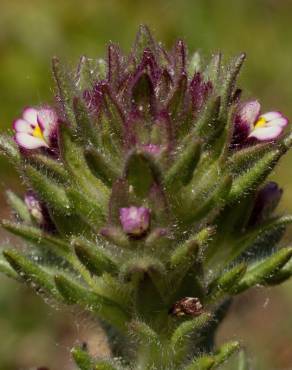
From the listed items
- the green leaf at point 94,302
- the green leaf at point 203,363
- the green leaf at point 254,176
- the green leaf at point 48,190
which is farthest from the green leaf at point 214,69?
the green leaf at point 203,363

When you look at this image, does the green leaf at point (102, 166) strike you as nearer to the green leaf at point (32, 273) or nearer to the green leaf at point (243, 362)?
the green leaf at point (32, 273)

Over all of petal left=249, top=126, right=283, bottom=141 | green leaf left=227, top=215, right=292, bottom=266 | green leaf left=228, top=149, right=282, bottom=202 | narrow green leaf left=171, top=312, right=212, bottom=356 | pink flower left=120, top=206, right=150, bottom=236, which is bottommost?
narrow green leaf left=171, top=312, right=212, bottom=356

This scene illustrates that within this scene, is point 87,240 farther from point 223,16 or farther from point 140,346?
point 223,16

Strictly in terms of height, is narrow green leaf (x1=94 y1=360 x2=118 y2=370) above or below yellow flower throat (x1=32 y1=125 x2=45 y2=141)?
below

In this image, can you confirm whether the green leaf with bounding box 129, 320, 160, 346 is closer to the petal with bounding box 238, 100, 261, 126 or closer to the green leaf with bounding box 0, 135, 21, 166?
the green leaf with bounding box 0, 135, 21, 166

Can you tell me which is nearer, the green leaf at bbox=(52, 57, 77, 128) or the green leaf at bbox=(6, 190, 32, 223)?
the green leaf at bbox=(52, 57, 77, 128)

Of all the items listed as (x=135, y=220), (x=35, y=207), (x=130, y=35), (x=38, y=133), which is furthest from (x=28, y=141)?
(x=130, y=35)

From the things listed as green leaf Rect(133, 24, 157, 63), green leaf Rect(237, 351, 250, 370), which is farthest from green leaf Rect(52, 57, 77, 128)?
green leaf Rect(237, 351, 250, 370)
